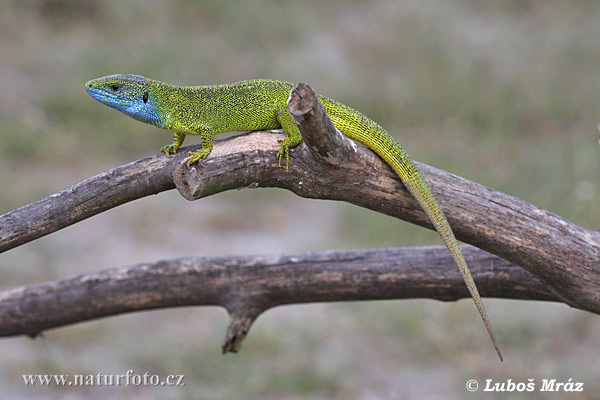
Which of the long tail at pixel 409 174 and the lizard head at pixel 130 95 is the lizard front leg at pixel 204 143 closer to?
the lizard head at pixel 130 95

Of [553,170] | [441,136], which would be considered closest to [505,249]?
[553,170]

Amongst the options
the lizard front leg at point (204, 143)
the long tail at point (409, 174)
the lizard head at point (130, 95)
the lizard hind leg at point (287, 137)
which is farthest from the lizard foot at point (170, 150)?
the long tail at point (409, 174)

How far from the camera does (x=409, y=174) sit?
3047 mm

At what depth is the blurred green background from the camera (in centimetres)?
557

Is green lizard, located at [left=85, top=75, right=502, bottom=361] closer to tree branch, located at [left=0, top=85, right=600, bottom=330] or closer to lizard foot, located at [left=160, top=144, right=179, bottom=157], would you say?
lizard foot, located at [left=160, top=144, right=179, bottom=157]

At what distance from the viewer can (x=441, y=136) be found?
905cm

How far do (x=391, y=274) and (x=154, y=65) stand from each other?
708 centimetres

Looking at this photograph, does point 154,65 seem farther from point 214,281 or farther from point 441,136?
point 214,281

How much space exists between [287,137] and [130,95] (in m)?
0.89

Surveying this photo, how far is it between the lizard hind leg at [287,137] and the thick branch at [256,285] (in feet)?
2.79

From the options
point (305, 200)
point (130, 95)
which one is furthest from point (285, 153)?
point (305, 200)

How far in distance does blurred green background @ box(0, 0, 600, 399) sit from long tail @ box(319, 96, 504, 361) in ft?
8.33

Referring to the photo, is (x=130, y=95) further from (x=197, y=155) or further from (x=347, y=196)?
(x=347, y=196)

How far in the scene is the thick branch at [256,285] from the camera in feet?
11.5
